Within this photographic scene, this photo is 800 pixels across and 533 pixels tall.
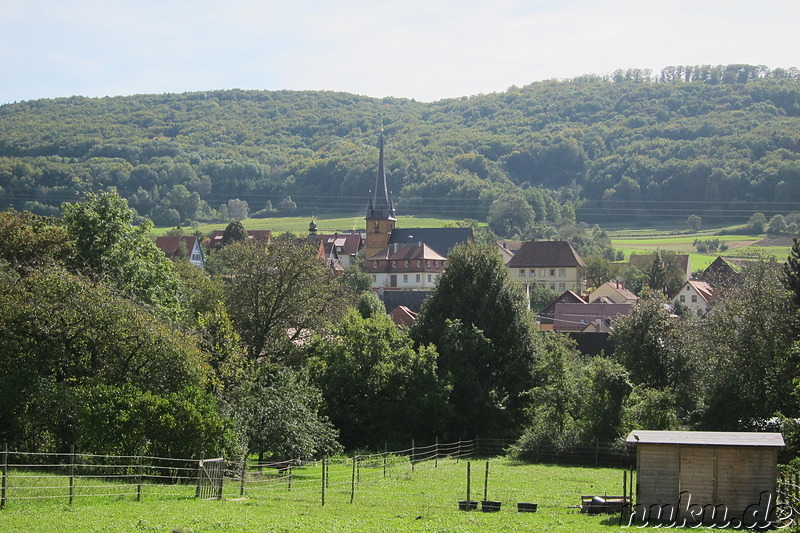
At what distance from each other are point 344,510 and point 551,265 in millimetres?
108861

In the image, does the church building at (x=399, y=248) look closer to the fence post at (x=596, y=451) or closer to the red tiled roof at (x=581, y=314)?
the red tiled roof at (x=581, y=314)

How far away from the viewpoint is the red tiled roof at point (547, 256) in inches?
5098

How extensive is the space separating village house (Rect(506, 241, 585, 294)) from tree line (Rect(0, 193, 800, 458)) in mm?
73944

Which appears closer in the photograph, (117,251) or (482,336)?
(117,251)

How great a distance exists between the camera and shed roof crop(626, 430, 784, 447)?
23.9 meters

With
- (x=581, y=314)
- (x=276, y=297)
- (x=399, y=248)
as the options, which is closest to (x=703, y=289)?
(x=581, y=314)

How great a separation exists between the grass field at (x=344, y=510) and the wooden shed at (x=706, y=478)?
4.73ft

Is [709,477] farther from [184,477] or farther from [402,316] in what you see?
[402,316]

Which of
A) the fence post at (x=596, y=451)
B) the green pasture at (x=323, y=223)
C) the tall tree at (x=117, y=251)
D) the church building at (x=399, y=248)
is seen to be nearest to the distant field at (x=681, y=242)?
the green pasture at (x=323, y=223)

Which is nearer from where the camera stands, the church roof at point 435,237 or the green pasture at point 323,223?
the church roof at point 435,237

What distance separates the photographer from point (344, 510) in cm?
2348

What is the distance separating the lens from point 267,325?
4566 centimetres

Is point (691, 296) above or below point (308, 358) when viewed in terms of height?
below

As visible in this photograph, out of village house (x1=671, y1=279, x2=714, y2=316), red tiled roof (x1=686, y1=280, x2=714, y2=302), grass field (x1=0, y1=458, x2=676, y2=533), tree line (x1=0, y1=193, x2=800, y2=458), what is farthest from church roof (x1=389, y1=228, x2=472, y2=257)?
grass field (x1=0, y1=458, x2=676, y2=533)
